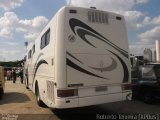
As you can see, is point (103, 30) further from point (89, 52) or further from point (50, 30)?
point (50, 30)

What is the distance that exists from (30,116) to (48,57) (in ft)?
8.25

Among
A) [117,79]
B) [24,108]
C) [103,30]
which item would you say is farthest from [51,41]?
[24,108]

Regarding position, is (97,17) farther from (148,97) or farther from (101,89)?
(148,97)

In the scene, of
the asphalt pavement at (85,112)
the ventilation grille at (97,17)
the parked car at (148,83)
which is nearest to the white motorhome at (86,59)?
the ventilation grille at (97,17)

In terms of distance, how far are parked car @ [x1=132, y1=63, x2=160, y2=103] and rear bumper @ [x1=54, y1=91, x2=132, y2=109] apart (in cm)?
281

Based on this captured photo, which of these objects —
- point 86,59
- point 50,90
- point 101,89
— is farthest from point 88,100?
point 50,90

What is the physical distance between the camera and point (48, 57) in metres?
9.34

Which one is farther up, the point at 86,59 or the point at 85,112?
the point at 86,59

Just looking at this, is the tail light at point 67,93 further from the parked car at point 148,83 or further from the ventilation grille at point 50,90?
the parked car at point 148,83

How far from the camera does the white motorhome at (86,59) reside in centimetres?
803

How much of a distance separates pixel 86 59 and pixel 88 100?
132 cm

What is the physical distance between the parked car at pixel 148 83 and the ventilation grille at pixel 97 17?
13.8 ft

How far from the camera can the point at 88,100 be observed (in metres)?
8.30

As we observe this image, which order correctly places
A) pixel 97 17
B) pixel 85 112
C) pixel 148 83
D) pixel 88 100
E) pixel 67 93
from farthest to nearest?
1. pixel 148 83
2. pixel 85 112
3. pixel 97 17
4. pixel 88 100
5. pixel 67 93
